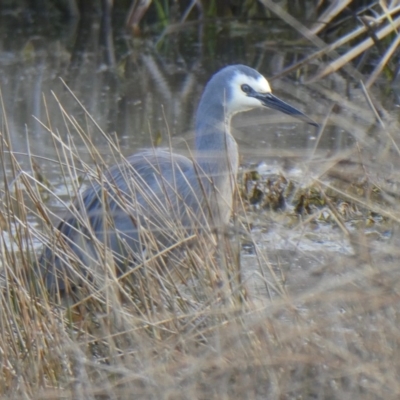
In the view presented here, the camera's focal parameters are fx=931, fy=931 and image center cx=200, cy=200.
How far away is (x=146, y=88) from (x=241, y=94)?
2.91 metres

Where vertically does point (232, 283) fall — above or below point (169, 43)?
above

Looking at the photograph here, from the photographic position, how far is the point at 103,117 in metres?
5.57

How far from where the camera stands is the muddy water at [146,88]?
492 centimetres

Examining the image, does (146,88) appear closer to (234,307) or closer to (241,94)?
(241,94)

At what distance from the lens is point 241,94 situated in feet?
11.6

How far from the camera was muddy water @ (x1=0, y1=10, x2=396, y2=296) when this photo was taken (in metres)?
4.92

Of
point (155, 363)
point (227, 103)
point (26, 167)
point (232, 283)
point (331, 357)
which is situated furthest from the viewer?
point (26, 167)

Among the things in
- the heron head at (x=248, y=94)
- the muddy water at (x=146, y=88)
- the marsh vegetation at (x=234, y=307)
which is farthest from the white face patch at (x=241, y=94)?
the marsh vegetation at (x=234, y=307)

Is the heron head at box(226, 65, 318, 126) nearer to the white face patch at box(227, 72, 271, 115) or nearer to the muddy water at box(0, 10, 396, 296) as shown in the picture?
the white face patch at box(227, 72, 271, 115)

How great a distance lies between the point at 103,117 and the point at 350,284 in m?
3.74

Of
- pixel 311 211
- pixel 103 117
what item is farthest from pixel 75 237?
pixel 103 117

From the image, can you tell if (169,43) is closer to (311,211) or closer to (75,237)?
(311,211)

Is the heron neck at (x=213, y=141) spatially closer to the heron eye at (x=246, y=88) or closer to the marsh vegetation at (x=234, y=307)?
the heron eye at (x=246, y=88)

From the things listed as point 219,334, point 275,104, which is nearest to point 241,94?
point 275,104
